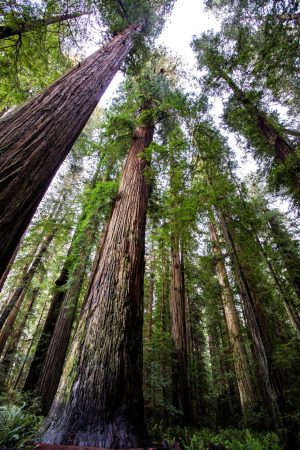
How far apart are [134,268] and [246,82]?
304 inches

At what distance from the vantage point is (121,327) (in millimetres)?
2652

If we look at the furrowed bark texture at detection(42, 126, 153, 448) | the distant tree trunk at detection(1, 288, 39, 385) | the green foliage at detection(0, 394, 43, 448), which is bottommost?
the green foliage at detection(0, 394, 43, 448)

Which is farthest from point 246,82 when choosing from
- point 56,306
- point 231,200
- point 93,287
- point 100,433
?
point 56,306

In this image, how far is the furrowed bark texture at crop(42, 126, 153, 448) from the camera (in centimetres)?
197

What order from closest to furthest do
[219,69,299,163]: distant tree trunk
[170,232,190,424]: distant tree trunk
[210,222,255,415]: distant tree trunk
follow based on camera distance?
[170,232,190,424]: distant tree trunk
[219,69,299,163]: distant tree trunk
[210,222,255,415]: distant tree trunk

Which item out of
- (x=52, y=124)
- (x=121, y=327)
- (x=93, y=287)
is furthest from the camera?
(x=93, y=287)

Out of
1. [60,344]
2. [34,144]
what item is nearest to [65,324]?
[60,344]

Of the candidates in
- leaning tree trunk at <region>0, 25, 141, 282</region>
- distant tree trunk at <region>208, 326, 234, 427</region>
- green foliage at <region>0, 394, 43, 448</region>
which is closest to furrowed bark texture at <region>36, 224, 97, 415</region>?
green foliage at <region>0, 394, 43, 448</region>

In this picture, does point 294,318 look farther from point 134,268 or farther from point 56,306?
point 56,306

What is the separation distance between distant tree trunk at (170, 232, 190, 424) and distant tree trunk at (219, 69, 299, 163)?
3.85 metres

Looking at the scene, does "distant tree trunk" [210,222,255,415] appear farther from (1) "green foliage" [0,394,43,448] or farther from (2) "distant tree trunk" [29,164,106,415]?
(1) "green foliage" [0,394,43,448]

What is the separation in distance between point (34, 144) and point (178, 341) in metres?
6.86

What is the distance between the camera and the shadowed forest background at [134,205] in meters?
2.09

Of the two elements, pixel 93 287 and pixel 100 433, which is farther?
pixel 93 287
